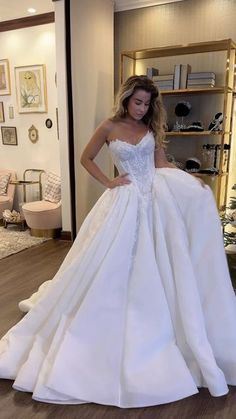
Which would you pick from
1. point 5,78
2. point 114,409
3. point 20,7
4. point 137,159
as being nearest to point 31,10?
point 20,7

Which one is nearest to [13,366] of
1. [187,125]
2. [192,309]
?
[192,309]

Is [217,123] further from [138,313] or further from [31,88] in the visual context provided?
[31,88]

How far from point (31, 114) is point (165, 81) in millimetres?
2351

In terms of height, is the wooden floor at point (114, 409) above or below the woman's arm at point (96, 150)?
below

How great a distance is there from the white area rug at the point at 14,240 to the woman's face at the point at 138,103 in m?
2.54

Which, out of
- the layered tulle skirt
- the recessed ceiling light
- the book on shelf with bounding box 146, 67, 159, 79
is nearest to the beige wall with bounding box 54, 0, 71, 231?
the recessed ceiling light

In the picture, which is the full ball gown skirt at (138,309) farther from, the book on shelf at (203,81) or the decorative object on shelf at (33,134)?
the decorative object on shelf at (33,134)

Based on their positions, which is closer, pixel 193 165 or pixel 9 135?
pixel 193 165

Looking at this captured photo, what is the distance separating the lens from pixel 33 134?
16.9 ft

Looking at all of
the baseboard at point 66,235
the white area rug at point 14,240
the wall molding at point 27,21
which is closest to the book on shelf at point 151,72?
the wall molding at point 27,21

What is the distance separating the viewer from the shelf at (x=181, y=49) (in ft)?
10.7

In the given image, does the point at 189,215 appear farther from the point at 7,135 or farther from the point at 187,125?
the point at 7,135

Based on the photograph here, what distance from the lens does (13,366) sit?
6.08ft

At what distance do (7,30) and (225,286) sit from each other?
487 cm
